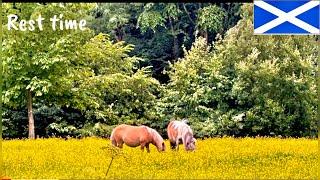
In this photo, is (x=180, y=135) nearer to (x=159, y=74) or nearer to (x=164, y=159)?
(x=164, y=159)

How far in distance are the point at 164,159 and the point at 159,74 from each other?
26.9 inches

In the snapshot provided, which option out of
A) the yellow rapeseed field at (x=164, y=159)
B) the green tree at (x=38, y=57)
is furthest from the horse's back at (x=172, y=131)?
the green tree at (x=38, y=57)

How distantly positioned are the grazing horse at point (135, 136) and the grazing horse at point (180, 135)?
0.29 ft

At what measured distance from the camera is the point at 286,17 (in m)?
6.50

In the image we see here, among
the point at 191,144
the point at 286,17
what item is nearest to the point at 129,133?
the point at 191,144

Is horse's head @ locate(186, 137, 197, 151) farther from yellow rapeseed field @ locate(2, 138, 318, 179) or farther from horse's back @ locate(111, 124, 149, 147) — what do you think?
horse's back @ locate(111, 124, 149, 147)

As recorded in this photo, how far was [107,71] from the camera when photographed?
698 centimetres

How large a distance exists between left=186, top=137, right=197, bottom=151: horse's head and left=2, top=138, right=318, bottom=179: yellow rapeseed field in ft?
0.11

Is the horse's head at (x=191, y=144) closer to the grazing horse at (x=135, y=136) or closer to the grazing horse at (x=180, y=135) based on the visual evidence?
the grazing horse at (x=180, y=135)

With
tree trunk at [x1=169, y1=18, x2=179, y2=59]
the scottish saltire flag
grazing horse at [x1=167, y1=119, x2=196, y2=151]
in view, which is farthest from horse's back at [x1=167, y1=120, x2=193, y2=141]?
the scottish saltire flag

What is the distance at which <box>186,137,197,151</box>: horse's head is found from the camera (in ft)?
23.0

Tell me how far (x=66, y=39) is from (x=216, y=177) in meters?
1.60

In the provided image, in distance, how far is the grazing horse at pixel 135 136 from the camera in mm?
6965

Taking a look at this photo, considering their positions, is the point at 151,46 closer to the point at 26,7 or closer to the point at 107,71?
the point at 107,71
